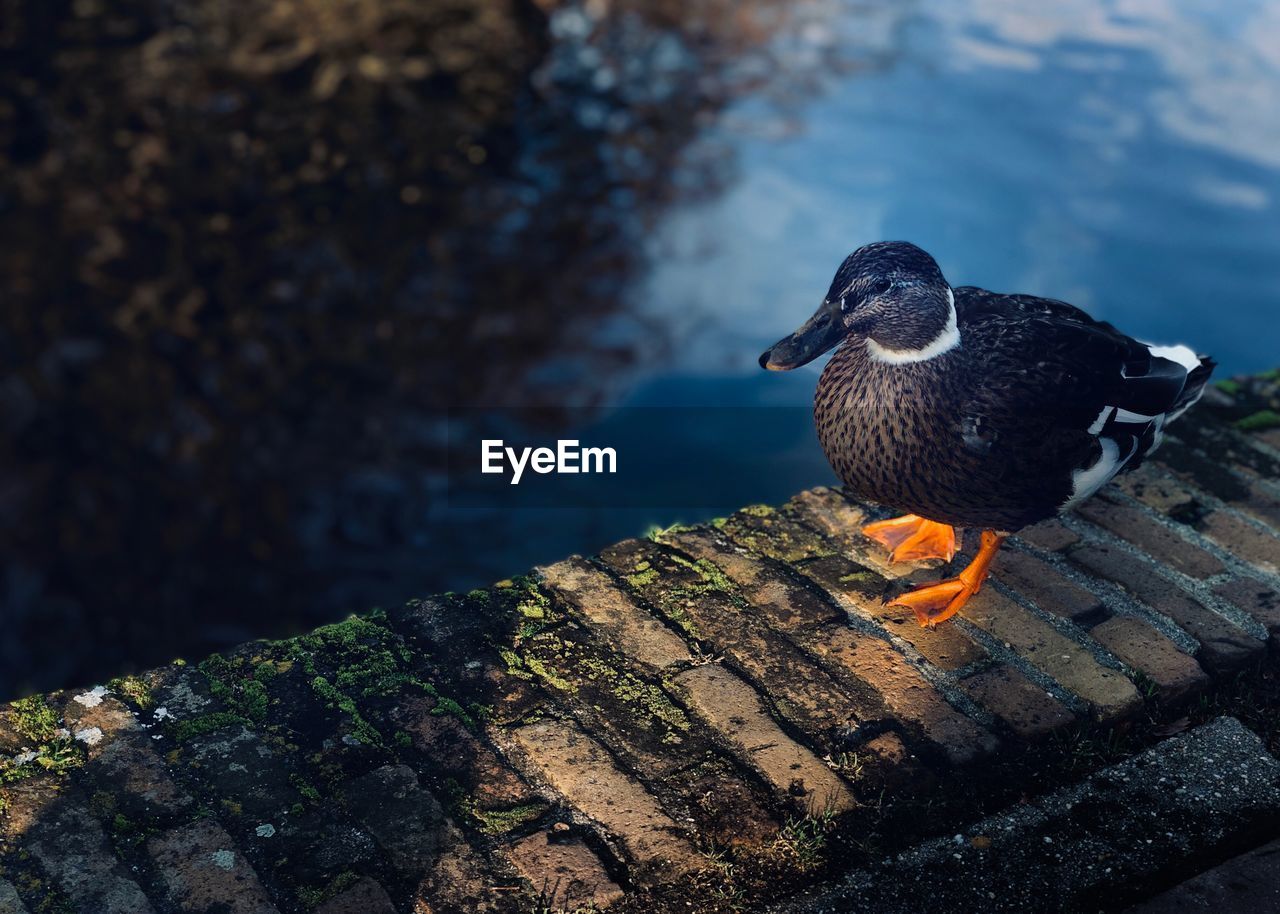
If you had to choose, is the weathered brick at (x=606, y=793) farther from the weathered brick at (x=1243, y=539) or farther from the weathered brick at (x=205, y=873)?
the weathered brick at (x=1243, y=539)

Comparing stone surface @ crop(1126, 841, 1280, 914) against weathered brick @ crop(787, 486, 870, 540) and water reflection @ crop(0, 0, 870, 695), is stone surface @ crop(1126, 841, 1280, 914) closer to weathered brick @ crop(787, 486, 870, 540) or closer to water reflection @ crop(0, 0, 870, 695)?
weathered brick @ crop(787, 486, 870, 540)

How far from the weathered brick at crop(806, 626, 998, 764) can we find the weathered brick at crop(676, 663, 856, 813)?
215 mm

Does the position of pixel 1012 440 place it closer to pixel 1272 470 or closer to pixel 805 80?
pixel 1272 470

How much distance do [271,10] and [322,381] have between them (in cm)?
216

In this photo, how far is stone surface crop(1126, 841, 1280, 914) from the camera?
6.57ft

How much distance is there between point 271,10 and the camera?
20.6 ft

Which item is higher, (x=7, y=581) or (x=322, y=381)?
(x=322, y=381)

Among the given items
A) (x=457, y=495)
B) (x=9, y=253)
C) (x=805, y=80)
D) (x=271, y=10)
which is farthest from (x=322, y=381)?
(x=805, y=80)

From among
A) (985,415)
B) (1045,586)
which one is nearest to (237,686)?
(985,415)

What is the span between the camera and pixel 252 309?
214 inches

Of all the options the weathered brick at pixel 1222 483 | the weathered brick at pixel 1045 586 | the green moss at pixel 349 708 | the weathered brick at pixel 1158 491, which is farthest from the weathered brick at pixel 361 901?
the weathered brick at pixel 1222 483

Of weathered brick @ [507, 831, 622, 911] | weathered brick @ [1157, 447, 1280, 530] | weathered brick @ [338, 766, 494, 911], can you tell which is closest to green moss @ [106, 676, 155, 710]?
weathered brick @ [338, 766, 494, 911]

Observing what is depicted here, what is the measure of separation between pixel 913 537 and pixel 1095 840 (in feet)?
2.86

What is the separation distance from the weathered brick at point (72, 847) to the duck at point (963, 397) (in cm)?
145
